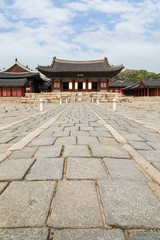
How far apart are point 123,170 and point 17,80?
28622 mm

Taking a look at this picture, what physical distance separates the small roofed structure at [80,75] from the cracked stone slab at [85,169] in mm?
26356

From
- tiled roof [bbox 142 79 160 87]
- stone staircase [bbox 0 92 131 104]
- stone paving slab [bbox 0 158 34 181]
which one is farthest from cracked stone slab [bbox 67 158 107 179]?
tiled roof [bbox 142 79 160 87]

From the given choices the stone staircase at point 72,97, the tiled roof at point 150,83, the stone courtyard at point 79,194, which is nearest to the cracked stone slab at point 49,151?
the stone courtyard at point 79,194

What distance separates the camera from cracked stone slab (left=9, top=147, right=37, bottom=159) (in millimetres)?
2154

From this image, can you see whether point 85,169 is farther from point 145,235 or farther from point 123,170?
point 145,235

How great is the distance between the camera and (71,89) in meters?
28.4

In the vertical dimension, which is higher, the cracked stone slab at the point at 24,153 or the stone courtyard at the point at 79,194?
the cracked stone slab at the point at 24,153

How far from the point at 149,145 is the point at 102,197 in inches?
70.1

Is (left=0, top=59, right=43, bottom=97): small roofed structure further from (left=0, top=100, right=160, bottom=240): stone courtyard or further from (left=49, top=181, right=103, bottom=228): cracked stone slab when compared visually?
(left=49, top=181, right=103, bottom=228): cracked stone slab

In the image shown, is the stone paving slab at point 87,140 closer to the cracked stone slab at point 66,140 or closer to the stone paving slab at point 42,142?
the cracked stone slab at point 66,140

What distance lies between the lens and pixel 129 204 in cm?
122

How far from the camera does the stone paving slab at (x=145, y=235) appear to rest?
934 millimetres

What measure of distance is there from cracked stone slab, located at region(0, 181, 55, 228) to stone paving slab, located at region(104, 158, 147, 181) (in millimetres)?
687

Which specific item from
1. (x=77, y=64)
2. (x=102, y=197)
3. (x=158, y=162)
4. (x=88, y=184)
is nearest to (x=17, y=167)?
(x=88, y=184)
